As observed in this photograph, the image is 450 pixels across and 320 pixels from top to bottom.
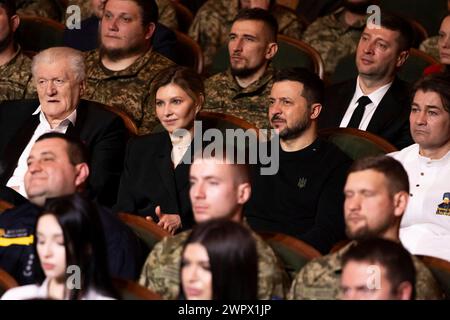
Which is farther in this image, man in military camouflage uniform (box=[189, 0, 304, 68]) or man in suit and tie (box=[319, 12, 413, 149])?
man in military camouflage uniform (box=[189, 0, 304, 68])

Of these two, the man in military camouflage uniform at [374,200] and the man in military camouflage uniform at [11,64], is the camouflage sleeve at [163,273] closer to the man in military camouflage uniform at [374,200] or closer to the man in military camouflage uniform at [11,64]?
the man in military camouflage uniform at [374,200]

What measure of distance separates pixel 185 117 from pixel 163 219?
0.37m

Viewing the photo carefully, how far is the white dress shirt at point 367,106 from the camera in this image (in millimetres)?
3479

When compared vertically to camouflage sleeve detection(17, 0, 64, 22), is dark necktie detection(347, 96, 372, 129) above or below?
below

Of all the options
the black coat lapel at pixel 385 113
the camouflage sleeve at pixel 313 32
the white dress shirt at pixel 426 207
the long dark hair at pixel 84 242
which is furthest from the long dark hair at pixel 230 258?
the camouflage sleeve at pixel 313 32

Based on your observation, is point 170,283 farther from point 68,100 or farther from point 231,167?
point 68,100

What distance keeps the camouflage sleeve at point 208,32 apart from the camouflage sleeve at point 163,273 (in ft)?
6.21

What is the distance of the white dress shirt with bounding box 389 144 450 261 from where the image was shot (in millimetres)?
2848

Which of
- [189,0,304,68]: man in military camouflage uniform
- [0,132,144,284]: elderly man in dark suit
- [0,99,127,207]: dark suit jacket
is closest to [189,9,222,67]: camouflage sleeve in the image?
[189,0,304,68]: man in military camouflage uniform

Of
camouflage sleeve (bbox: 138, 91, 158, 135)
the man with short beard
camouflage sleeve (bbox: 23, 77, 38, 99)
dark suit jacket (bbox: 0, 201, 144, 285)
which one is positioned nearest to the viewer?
dark suit jacket (bbox: 0, 201, 144, 285)

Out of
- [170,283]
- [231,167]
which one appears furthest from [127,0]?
[170,283]

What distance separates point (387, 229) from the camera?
248 centimetres

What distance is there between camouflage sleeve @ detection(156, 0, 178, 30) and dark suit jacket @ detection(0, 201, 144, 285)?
172 centimetres

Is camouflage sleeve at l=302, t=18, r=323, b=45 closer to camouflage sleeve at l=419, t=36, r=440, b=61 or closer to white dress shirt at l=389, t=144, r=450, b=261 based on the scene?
camouflage sleeve at l=419, t=36, r=440, b=61
